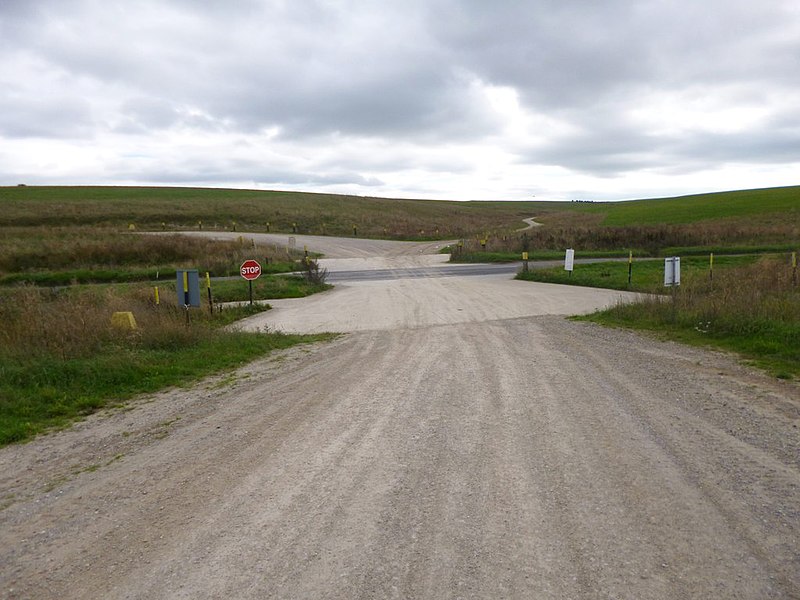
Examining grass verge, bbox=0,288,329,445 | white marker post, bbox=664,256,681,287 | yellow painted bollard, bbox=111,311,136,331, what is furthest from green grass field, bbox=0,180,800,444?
white marker post, bbox=664,256,681,287

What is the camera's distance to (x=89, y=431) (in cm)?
679

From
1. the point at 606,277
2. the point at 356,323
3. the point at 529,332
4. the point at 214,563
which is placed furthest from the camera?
the point at 606,277

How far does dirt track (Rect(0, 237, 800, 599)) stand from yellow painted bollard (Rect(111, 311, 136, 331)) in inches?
143

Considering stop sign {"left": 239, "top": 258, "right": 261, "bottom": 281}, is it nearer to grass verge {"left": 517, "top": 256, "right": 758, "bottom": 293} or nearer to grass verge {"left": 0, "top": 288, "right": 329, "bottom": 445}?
grass verge {"left": 0, "top": 288, "right": 329, "bottom": 445}

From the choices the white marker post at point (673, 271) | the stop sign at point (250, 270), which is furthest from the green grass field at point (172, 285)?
the stop sign at point (250, 270)

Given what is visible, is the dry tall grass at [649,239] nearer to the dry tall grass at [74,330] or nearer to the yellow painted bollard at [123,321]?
the dry tall grass at [74,330]

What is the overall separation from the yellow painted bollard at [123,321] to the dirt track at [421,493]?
3.62 m

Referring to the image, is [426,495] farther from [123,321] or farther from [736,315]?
[736,315]

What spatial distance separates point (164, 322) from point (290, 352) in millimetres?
2490

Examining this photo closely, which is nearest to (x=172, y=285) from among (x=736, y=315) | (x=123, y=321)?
(x=123, y=321)

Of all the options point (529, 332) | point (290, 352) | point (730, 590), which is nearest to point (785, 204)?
point (529, 332)

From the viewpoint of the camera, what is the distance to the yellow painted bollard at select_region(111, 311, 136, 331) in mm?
11238

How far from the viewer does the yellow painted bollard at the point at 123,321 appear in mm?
11238

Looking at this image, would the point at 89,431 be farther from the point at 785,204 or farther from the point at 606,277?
the point at 785,204
